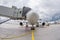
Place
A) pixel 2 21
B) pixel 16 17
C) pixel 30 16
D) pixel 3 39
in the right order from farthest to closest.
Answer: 1. pixel 16 17
2. pixel 2 21
3. pixel 30 16
4. pixel 3 39

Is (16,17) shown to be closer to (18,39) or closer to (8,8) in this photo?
(8,8)

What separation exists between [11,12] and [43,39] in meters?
15.8

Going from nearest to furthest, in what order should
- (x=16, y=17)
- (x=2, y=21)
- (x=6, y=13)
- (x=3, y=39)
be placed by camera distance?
(x=3, y=39) → (x=2, y=21) → (x=16, y=17) → (x=6, y=13)

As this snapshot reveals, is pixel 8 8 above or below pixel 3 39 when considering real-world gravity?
above

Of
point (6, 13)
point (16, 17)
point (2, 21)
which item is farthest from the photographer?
point (6, 13)

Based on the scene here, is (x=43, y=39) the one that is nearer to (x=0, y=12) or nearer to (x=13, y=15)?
(x=13, y=15)

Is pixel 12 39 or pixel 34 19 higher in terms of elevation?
pixel 34 19

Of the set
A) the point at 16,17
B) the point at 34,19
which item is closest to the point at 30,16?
the point at 34,19

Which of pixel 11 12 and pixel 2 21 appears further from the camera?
pixel 11 12

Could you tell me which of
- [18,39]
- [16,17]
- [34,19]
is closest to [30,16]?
[34,19]

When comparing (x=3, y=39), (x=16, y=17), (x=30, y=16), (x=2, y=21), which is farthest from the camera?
(x=16, y=17)

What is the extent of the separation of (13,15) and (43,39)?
15.6 metres

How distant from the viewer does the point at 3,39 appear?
30.8ft

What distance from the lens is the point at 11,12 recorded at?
2461 centimetres
